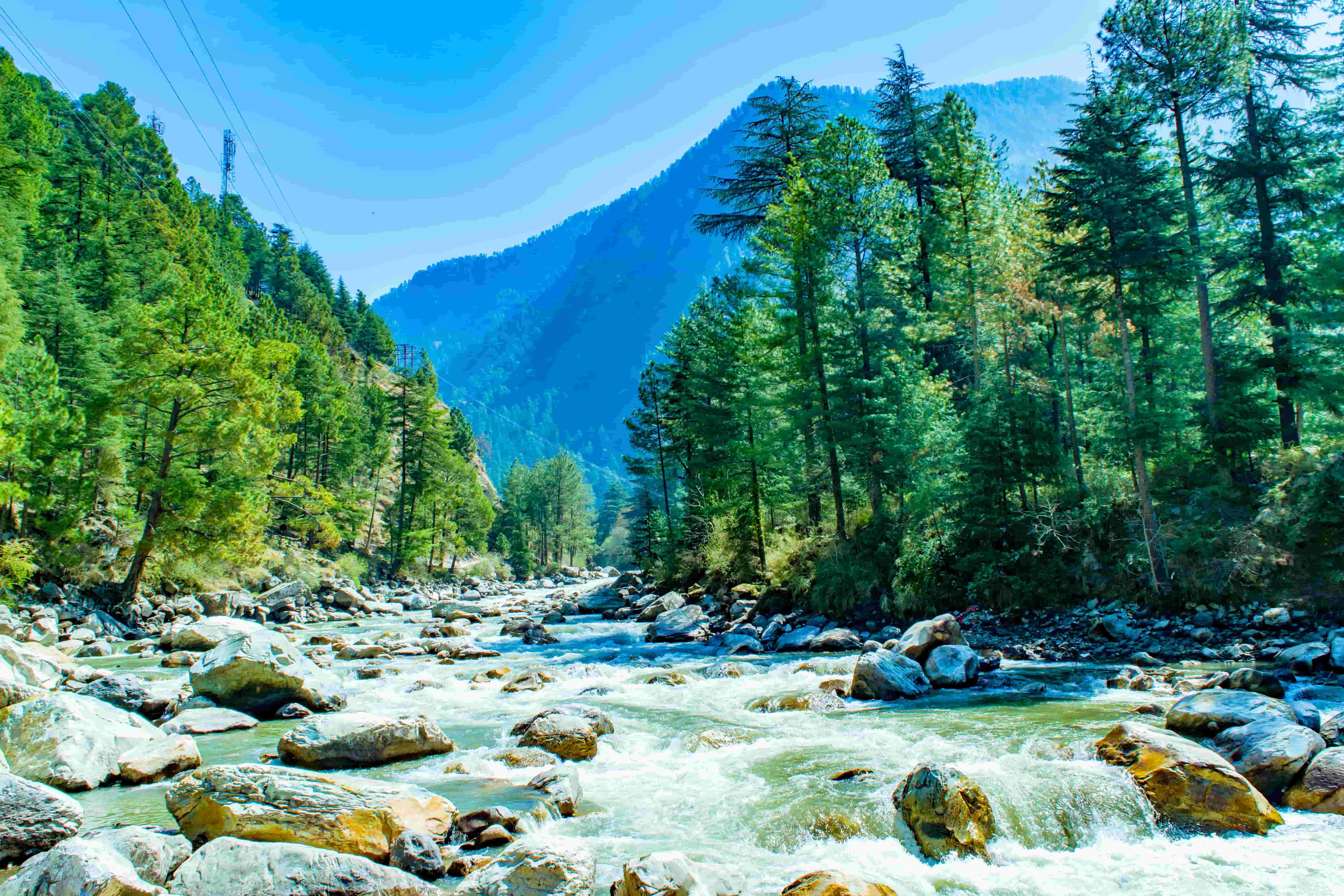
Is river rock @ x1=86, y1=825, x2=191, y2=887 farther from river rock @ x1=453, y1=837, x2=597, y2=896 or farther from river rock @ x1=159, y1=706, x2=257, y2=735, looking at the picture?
river rock @ x1=159, y1=706, x2=257, y2=735

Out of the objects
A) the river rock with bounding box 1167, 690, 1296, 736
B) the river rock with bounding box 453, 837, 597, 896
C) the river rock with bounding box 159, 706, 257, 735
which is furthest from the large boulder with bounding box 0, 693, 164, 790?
the river rock with bounding box 1167, 690, 1296, 736

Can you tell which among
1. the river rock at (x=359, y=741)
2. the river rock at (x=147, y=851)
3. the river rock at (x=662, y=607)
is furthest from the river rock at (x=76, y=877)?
the river rock at (x=662, y=607)

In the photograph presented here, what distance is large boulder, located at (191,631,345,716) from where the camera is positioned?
1190 cm

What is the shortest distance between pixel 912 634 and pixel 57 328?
119 ft

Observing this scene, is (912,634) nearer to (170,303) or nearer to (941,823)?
(941,823)

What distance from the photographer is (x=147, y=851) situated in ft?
17.5

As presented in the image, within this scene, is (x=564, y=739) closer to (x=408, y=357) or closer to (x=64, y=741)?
(x=64, y=741)

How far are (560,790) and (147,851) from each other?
373 cm

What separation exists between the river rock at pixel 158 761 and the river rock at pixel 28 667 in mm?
3750

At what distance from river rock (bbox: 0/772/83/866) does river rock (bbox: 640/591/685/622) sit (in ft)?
72.3

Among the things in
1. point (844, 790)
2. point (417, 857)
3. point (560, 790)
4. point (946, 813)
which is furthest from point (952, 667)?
point (417, 857)

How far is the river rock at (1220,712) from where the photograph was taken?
846 centimetres

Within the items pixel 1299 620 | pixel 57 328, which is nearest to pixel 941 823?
pixel 1299 620

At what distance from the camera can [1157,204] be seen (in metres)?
17.6
